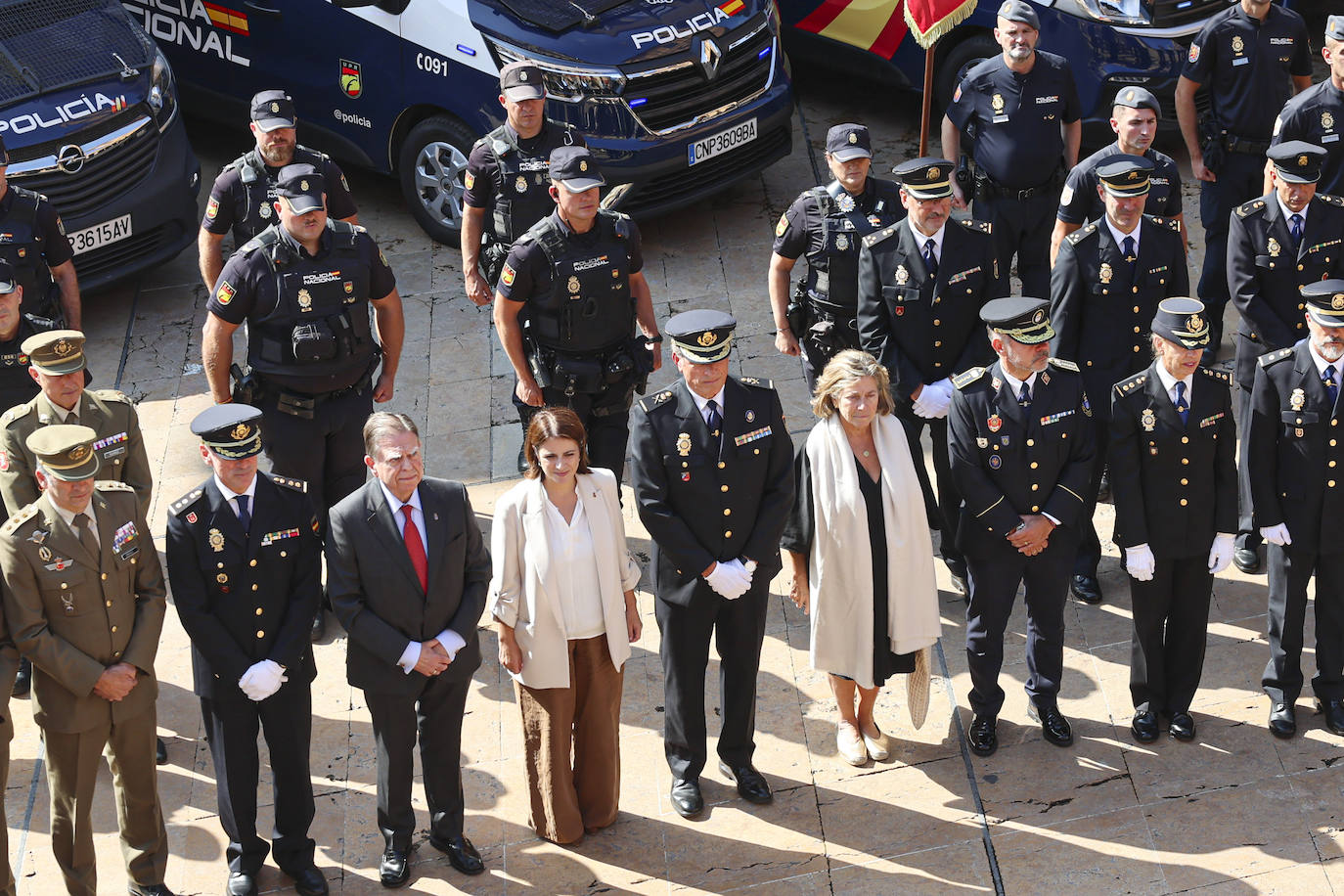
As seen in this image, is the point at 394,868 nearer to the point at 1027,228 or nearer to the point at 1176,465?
the point at 1176,465

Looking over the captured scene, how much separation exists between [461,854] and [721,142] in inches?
211

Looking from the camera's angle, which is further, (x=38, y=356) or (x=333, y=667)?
(x=333, y=667)

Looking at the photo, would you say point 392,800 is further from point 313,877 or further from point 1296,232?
point 1296,232

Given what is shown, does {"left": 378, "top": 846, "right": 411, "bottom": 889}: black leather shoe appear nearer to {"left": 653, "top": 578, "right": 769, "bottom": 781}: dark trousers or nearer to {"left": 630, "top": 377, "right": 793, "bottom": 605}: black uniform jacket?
{"left": 653, "top": 578, "right": 769, "bottom": 781}: dark trousers

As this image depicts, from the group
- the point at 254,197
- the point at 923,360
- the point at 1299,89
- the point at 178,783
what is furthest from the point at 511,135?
the point at 1299,89

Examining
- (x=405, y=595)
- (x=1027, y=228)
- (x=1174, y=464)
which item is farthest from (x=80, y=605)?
(x=1027, y=228)

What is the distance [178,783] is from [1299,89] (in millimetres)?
7151

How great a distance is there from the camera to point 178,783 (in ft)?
23.3

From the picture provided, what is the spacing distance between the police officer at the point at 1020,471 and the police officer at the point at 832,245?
1.24 m

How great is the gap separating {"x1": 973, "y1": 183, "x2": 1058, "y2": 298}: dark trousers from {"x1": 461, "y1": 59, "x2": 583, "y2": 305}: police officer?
2.25 m

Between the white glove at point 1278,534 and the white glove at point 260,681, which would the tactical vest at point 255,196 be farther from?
the white glove at point 1278,534

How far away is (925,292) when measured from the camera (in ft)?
25.5

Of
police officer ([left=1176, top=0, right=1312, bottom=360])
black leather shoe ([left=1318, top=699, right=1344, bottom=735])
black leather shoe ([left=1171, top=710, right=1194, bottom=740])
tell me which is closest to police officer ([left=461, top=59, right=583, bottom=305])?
police officer ([left=1176, top=0, right=1312, bottom=360])

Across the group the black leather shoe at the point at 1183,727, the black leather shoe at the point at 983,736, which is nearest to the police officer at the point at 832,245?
the black leather shoe at the point at 983,736
